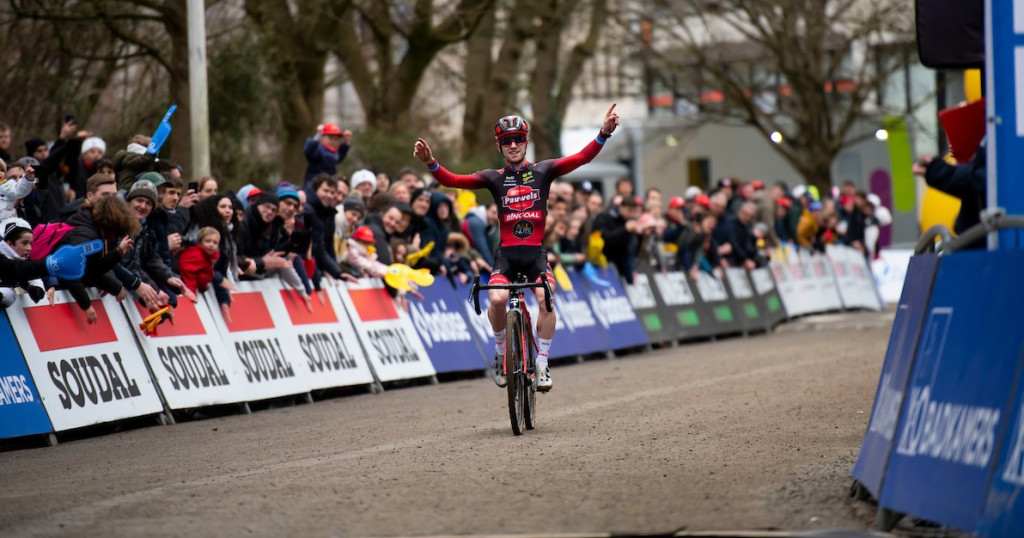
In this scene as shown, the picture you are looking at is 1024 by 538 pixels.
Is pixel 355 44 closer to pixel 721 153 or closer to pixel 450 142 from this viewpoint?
pixel 450 142

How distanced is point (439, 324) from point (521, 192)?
6612 millimetres

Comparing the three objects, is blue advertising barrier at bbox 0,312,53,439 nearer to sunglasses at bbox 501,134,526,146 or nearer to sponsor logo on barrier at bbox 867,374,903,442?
sunglasses at bbox 501,134,526,146

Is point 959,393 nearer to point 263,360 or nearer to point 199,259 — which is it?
point 199,259

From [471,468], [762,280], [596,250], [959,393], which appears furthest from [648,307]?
[959,393]

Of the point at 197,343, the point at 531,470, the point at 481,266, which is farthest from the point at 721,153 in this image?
the point at 531,470

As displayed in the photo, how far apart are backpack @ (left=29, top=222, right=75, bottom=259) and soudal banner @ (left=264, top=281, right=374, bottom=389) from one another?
3219 mm

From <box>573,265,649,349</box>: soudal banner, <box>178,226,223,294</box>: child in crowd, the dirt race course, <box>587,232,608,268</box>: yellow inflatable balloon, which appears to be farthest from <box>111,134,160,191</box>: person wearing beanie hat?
<box>587,232,608,268</box>: yellow inflatable balloon

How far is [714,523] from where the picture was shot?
714 centimetres

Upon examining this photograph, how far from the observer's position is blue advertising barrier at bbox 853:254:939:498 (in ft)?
24.9

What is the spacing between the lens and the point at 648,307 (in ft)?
80.6

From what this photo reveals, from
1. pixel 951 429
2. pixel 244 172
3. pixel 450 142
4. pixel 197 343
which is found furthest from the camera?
pixel 450 142

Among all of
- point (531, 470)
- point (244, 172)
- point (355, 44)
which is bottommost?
point (531, 470)

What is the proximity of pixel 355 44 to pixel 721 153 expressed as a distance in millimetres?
35616

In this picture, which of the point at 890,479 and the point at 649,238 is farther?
the point at 649,238
